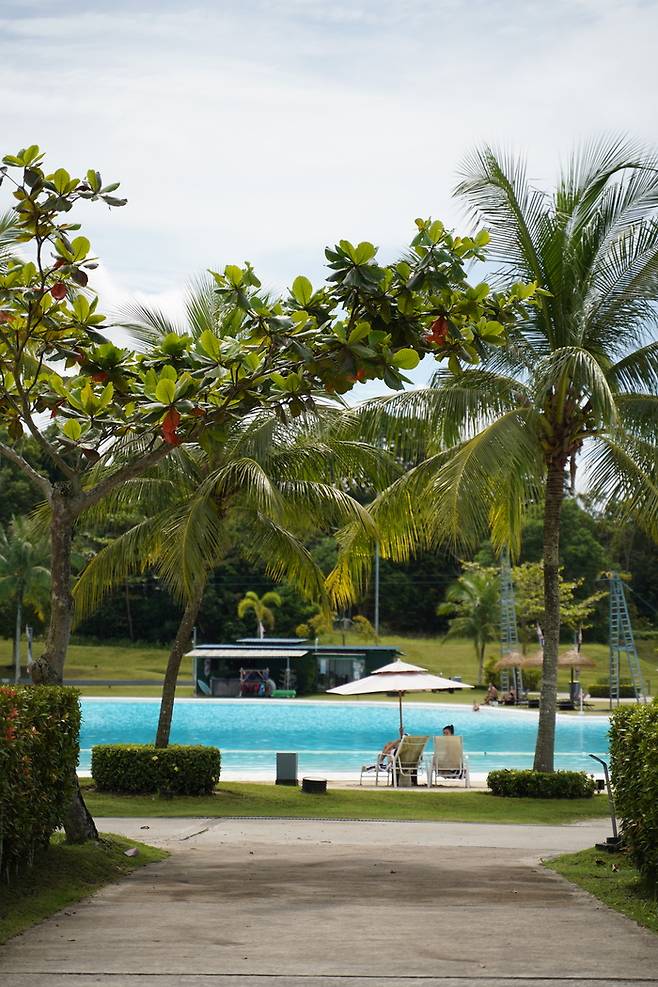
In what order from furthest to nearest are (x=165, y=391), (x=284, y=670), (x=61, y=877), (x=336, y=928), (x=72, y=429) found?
1. (x=284, y=670)
2. (x=72, y=429)
3. (x=61, y=877)
4. (x=165, y=391)
5. (x=336, y=928)

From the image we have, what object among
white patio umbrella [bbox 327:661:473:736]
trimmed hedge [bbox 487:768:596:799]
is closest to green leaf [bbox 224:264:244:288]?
trimmed hedge [bbox 487:768:596:799]

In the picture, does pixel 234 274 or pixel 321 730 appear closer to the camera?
pixel 234 274

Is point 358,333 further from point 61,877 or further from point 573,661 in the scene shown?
point 573,661

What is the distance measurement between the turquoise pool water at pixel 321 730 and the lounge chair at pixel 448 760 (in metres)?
3.71

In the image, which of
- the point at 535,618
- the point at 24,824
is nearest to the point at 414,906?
the point at 24,824

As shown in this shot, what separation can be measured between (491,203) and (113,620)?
52.0 metres

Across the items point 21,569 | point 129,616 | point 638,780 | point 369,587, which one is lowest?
point 638,780

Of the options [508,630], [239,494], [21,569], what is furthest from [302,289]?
[21,569]

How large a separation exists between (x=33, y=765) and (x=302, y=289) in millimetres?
3947

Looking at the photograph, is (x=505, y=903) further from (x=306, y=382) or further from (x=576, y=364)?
(x=576, y=364)

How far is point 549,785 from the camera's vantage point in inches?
640

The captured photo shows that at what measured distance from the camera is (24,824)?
7777mm

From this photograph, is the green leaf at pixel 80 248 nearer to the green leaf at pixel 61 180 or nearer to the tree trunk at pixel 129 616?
the green leaf at pixel 61 180

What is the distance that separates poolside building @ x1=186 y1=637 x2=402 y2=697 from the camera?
45750mm
